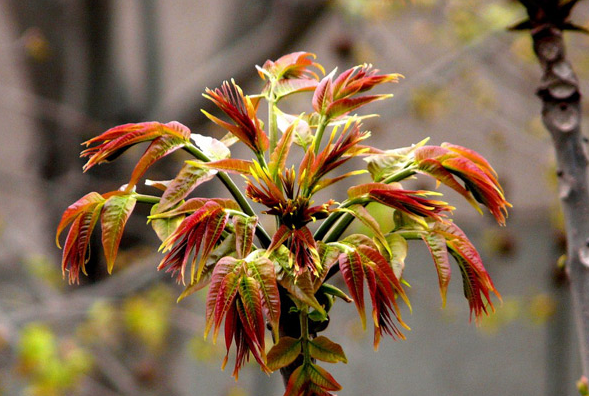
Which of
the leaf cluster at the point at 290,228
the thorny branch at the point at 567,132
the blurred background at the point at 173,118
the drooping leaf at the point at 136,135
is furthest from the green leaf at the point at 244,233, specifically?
the blurred background at the point at 173,118

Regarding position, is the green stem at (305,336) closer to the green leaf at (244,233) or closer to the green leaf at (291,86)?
the green leaf at (244,233)

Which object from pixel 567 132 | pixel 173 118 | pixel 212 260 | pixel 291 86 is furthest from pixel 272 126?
pixel 173 118

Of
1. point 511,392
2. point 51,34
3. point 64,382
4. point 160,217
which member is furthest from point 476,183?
point 511,392

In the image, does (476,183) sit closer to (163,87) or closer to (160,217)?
(160,217)

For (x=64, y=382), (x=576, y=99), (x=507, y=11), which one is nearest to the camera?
(x=576, y=99)

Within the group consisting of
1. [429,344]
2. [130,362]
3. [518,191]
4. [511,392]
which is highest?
[518,191]

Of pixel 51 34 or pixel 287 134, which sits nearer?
pixel 287 134
